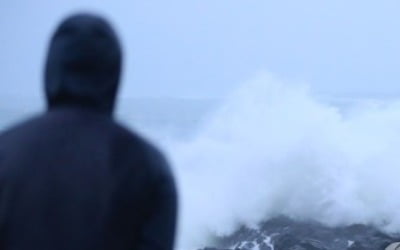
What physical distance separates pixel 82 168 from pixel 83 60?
27 centimetres

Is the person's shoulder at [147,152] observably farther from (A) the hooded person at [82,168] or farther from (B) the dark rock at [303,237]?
(B) the dark rock at [303,237]

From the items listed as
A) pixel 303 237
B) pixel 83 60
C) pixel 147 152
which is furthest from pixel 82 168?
pixel 303 237

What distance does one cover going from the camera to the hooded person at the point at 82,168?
6.29 ft

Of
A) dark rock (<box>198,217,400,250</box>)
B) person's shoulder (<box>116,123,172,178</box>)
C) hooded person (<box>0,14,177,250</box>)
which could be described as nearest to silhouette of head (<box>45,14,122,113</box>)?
hooded person (<box>0,14,177,250</box>)

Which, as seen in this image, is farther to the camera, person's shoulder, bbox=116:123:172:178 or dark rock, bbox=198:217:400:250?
dark rock, bbox=198:217:400:250

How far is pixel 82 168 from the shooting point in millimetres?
1935

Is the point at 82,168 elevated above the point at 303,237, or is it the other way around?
the point at 303,237

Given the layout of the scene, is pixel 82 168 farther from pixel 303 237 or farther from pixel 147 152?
pixel 303 237

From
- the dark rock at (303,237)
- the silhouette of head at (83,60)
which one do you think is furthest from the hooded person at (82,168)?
the dark rock at (303,237)

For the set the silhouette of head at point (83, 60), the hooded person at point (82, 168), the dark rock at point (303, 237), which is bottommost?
the hooded person at point (82, 168)

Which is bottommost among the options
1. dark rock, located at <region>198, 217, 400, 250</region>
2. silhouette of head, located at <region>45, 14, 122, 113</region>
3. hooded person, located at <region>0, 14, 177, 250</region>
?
hooded person, located at <region>0, 14, 177, 250</region>

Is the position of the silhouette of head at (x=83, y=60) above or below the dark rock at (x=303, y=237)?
below

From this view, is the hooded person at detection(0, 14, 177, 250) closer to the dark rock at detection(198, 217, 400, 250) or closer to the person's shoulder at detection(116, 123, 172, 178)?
the person's shoulder at detection(116, 123, 172, 178)

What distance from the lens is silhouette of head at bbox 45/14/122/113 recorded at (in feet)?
6.43
